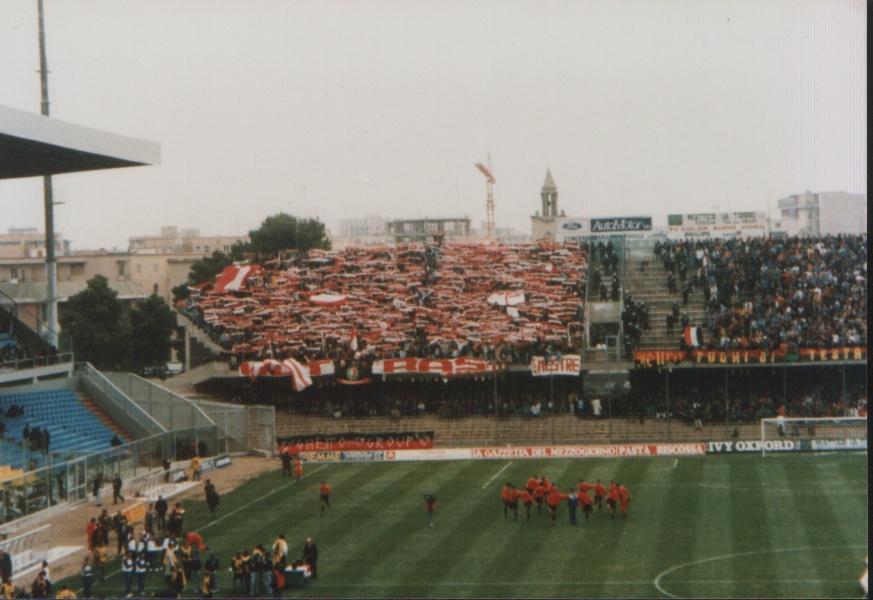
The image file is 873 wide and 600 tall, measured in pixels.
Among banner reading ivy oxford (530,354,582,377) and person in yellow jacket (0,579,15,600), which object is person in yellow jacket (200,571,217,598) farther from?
banner reading ivy oxford (530,354,582,377)

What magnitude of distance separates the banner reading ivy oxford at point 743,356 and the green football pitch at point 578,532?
814cm

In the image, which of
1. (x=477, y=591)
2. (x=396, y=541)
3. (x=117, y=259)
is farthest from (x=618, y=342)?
(x=117, y=259)

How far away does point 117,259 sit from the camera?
384 feet

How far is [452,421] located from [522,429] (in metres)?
3.61

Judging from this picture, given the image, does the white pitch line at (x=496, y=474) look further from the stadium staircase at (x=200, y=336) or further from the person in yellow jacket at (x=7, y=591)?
the stadium staircase at (x=200, y=336)

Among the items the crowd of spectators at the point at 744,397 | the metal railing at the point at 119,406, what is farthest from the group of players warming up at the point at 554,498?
the metal railing at the point at 119,406

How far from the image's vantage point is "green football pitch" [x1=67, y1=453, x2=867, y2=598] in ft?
91.9

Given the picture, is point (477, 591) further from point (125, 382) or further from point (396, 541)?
point (125, 382)

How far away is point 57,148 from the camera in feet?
122

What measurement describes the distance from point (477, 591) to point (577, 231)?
163 feet

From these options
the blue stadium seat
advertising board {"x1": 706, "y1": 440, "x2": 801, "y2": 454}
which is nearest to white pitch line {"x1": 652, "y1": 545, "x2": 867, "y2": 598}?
advertising board {"x1": 706, "y1": 440, "x2": 801, "y2": 454}

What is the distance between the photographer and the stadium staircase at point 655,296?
61625 mm

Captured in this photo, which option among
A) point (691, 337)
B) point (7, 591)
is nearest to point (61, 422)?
point (7, 591)

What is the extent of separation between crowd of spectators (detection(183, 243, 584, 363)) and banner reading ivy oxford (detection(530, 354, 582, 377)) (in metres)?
2.70
